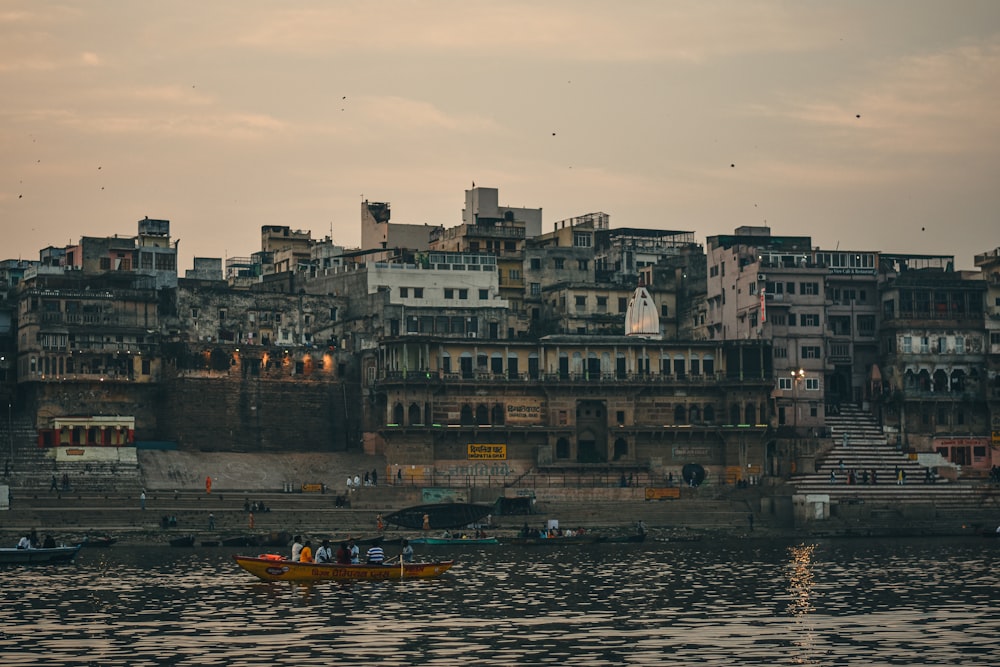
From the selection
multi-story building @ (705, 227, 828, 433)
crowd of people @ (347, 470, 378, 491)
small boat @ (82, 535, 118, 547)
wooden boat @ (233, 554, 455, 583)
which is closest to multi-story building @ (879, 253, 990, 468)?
multi-story building @ (705, 227, 828, 433)

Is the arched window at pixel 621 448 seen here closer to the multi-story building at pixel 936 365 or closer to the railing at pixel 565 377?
the railing at pixel 565 377

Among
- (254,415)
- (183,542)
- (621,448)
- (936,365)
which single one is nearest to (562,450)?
(621,448)

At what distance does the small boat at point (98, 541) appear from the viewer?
90.1 meters

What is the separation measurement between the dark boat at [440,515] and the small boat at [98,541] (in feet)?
53.0

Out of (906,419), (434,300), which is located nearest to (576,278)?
(434,300)

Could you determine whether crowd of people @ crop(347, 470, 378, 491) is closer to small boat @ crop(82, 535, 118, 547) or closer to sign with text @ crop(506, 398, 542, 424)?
sign with text @ crop(506, 398, 542, 424)

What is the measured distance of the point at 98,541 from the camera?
9050 cm

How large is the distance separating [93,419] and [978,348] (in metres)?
61.8

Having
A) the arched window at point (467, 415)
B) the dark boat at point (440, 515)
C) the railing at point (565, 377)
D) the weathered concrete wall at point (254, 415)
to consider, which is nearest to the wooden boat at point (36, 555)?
the dark boat at point (440, 515)

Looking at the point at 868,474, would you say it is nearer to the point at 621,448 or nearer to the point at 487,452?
the point at 621,448

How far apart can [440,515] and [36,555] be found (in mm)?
27859

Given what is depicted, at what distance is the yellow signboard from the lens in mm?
114625

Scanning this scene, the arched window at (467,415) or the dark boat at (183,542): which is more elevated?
the arched window at (467,415)

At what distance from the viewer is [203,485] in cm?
10919
